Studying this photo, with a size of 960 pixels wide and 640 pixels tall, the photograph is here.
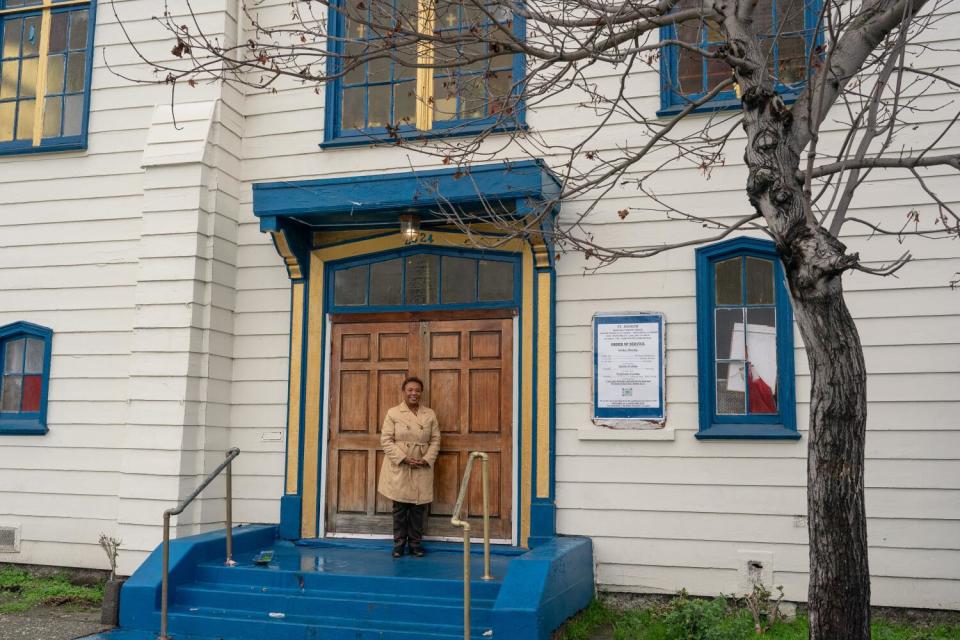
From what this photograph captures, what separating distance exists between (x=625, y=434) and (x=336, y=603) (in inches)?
119

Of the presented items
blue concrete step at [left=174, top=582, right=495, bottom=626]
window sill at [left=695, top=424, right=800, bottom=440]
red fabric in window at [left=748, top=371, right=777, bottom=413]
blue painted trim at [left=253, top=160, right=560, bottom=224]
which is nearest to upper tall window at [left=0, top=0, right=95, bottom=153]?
blue painted trim at [left=253, top=160, right=560, bottom=224]

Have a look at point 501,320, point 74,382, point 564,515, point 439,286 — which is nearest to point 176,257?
point 74,382

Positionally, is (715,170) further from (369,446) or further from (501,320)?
(369,446)

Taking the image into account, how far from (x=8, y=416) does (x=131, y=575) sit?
2.93m

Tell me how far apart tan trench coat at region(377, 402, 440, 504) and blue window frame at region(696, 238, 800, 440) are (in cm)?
262

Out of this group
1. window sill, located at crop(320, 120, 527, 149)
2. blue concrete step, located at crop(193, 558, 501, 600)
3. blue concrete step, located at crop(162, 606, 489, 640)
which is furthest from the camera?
window sill, located at crop(320, 120, 527, 149)

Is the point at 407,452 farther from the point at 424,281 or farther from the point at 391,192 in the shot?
the point at 391,192

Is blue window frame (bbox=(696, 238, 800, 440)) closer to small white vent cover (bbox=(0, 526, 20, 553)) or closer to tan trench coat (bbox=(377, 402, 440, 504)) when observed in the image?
tan trench coat (bbox=(377, 402, 440, 504))

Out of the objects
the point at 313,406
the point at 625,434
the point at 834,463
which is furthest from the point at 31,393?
the point at 834,463

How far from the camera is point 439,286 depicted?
32.6 ft

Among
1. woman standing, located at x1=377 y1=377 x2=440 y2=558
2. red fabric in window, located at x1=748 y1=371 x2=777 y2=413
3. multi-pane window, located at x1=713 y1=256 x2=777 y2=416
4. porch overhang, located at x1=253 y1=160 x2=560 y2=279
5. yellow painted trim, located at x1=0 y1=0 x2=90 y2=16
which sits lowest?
woman standing, located at x1=377 y1=377 x2=440 y2=558

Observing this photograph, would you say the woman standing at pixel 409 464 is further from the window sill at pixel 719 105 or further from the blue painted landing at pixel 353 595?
the window sill at pixel 719 105

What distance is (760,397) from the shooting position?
28.6 feet

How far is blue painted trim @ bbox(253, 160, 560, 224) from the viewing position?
871 centimetres
